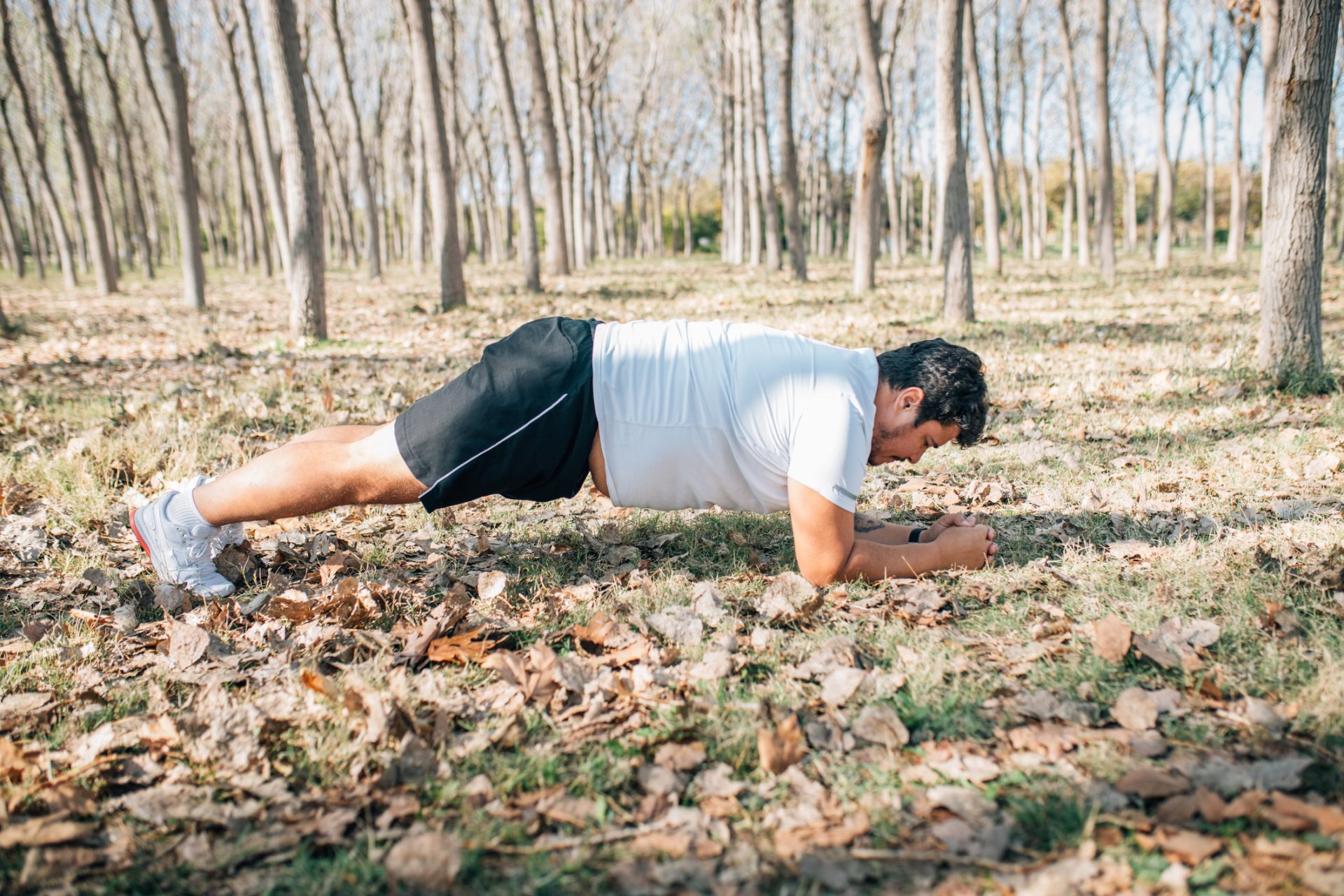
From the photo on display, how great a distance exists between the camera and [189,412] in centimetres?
543

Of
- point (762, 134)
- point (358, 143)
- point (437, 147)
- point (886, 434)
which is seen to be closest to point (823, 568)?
point (886, 434)

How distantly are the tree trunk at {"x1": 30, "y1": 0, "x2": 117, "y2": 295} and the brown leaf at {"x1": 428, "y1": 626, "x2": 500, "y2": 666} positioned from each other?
45.2 feet

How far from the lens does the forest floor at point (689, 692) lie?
1727 mm

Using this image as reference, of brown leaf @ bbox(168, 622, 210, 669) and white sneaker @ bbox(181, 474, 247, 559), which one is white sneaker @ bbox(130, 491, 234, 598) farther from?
brown leaf @ bbox(168, 622, 210, 669)

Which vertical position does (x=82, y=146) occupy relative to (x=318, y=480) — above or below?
above

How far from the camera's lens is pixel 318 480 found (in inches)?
107

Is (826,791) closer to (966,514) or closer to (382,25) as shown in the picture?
(966,514)

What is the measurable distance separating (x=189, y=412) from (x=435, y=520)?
2598mm

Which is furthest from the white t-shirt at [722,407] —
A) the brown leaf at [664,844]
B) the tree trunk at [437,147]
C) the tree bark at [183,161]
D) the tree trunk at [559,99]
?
the tree trunk at [559,99]

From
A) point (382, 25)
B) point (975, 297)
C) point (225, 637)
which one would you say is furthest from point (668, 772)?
point (382, 25)

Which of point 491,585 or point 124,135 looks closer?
point 491,585

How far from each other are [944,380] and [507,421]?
4.61 ft

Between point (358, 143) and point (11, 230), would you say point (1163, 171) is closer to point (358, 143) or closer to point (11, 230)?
point (358, 143)

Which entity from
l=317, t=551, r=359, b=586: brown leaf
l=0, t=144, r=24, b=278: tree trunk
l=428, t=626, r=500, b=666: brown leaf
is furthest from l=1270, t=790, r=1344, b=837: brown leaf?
l=0, t=144, r=24, b=278: tree trunk
